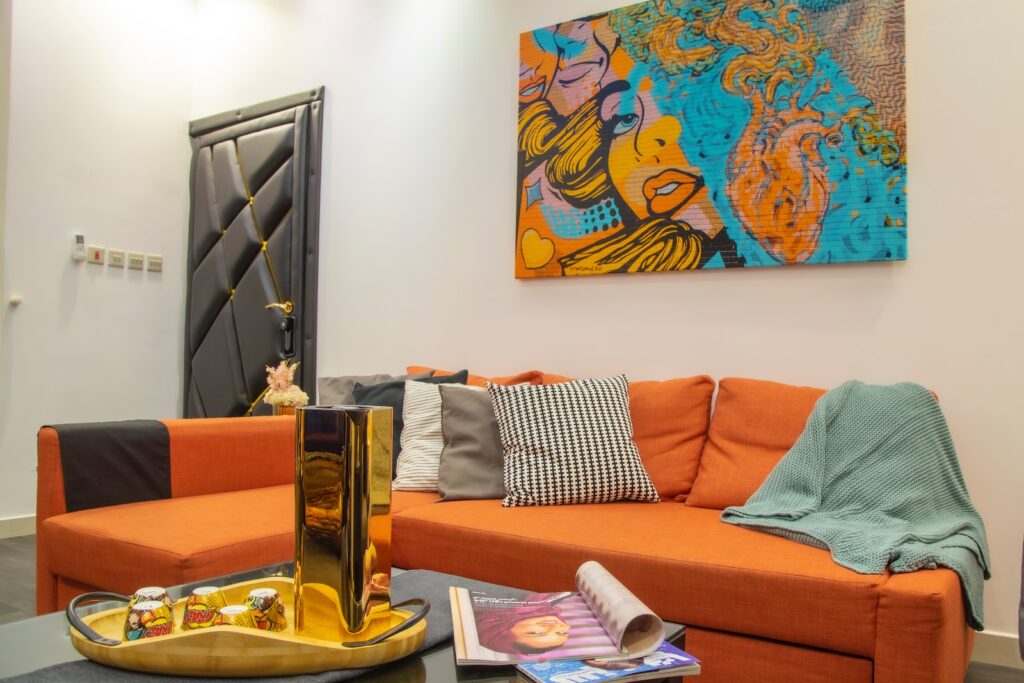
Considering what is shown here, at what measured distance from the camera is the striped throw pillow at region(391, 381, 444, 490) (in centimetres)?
285

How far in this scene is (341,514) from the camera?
1149 mm

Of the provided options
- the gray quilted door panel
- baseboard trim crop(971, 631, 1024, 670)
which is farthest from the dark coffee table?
the gray quilted door panel

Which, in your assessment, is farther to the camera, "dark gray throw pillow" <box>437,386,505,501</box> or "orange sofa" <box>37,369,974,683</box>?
"dark gray throw pillow" <box>437,386,505,501</box>

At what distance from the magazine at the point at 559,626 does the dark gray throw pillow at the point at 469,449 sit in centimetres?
128

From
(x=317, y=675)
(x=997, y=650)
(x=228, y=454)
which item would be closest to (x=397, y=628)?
(x=317, y=675)

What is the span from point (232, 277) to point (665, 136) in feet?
8.97

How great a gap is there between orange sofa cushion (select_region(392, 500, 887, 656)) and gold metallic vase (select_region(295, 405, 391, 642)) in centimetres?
97

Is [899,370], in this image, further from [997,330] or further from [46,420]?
[46,420]

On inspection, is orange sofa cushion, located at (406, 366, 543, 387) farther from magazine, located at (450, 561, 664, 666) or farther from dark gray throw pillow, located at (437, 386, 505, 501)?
magazine, located at (450, 561, 664, 666)

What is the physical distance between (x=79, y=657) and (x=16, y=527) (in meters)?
3.47

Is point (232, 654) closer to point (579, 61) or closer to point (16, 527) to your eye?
point (579, 61)

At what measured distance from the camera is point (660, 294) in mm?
3082

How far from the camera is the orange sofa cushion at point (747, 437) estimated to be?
8.17ft

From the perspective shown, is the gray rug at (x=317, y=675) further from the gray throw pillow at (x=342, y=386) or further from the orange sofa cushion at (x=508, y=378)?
the gray throw pillow at (x=342, y=386)
